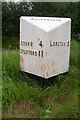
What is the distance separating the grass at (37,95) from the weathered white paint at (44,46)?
0.14 metres

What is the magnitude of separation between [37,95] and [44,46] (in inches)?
22.7

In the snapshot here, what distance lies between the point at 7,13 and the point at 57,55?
11.2 feet

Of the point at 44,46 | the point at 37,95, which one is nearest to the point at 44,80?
the point at 37,95

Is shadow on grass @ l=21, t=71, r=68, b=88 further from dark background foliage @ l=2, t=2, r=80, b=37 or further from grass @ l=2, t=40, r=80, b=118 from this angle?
dark background foliage @ l=2, t=2, r=80, b=37

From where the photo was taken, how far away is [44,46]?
3.31m

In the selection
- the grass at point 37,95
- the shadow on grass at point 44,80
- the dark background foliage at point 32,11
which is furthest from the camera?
the dark background foliage at point 32,11

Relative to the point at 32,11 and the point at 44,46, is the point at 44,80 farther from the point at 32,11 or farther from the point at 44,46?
the point at 32,11

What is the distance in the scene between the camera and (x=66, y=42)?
11.8 feet

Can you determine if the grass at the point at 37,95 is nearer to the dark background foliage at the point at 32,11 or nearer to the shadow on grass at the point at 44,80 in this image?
the shadow on grass at the point at 44,80

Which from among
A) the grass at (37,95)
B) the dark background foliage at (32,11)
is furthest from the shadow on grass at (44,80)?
the dark background foliage at (32,11)

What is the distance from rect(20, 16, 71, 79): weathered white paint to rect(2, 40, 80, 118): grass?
0.44ft

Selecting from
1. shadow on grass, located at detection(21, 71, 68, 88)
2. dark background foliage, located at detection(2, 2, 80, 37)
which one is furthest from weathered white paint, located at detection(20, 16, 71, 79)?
dark background foliage, located at detection(2, 2, 80, 37)

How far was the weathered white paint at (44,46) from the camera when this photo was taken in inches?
131

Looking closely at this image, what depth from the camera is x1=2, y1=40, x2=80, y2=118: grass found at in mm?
2922
